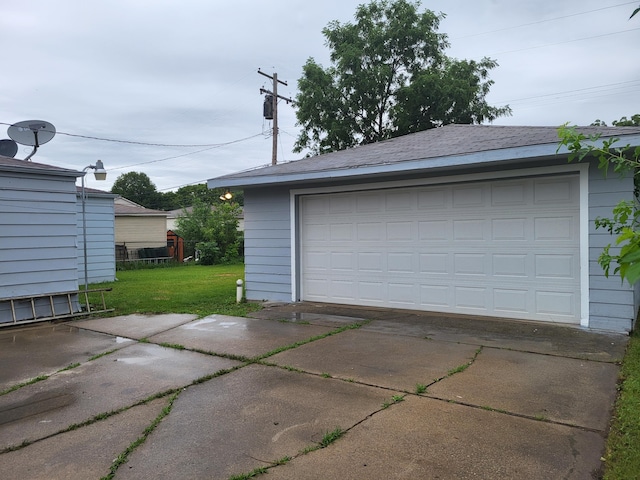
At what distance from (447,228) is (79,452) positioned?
586 cm

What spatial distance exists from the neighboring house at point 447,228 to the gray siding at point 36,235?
110 inches

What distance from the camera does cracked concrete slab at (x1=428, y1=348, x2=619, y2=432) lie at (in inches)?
128

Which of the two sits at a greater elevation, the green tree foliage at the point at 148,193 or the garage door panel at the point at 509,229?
Answer: the green tree foliage at the point at 148,193

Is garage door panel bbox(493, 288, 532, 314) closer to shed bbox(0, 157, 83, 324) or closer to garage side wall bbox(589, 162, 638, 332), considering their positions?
garage side wall bbox(589, 162, 638, 332)

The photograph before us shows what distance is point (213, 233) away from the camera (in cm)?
2220

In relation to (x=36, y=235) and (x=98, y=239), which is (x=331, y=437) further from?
(x=98, y=239)

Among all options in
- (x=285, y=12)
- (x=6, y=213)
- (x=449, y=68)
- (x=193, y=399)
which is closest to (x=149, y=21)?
(x=285, y=12)

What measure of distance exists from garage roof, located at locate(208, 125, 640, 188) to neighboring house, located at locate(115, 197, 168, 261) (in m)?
15.3

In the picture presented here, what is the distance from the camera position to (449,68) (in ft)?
66.4

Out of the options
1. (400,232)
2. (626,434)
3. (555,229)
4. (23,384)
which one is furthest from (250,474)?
(400,232)

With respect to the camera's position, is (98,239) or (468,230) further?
(98,239)

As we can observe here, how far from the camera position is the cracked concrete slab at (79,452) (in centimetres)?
258

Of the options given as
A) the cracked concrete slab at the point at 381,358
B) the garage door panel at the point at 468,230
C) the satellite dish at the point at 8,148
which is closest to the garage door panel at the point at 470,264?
the garage door panel at the point at 468,230

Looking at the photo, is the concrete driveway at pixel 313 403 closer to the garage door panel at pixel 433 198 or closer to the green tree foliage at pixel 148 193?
the garage door panel at pixel 433 198
